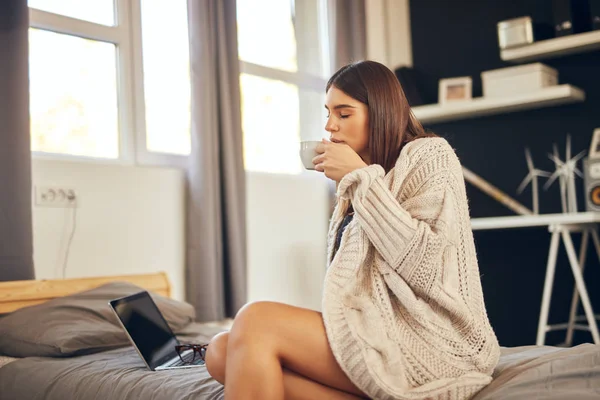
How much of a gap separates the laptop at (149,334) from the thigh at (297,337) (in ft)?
1.97

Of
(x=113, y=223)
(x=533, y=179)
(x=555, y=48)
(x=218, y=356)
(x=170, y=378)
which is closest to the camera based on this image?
(x=218, y=356)

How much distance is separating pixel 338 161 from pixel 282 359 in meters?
0.40

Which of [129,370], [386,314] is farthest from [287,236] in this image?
→ [386,314]

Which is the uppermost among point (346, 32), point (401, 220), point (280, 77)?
point (346, 32)

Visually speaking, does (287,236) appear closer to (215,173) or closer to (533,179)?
(215,173)

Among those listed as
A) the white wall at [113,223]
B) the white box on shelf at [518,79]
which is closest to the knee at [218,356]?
→ the white wall at [113,223]

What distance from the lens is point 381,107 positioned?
1432 mm

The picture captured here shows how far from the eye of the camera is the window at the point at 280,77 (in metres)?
3.69

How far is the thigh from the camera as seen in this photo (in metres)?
1.21

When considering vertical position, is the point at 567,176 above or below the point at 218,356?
above

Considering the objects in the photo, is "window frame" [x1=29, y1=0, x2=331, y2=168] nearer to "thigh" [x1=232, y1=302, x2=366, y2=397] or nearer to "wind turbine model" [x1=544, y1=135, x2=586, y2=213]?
"thigh" [x1=232, y1=302, x2=366, y2=397]

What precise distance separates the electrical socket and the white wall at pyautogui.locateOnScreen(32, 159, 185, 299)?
16 millimetres

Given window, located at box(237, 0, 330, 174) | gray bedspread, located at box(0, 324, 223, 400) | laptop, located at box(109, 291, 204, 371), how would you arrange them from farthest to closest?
window, located at box(237, 0, 330, 174) < laptop, located at box(109, 291, 204, 371) < gray bedspread, located at box(0, 324, 223, 400)

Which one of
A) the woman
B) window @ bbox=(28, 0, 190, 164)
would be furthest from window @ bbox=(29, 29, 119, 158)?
the woman
